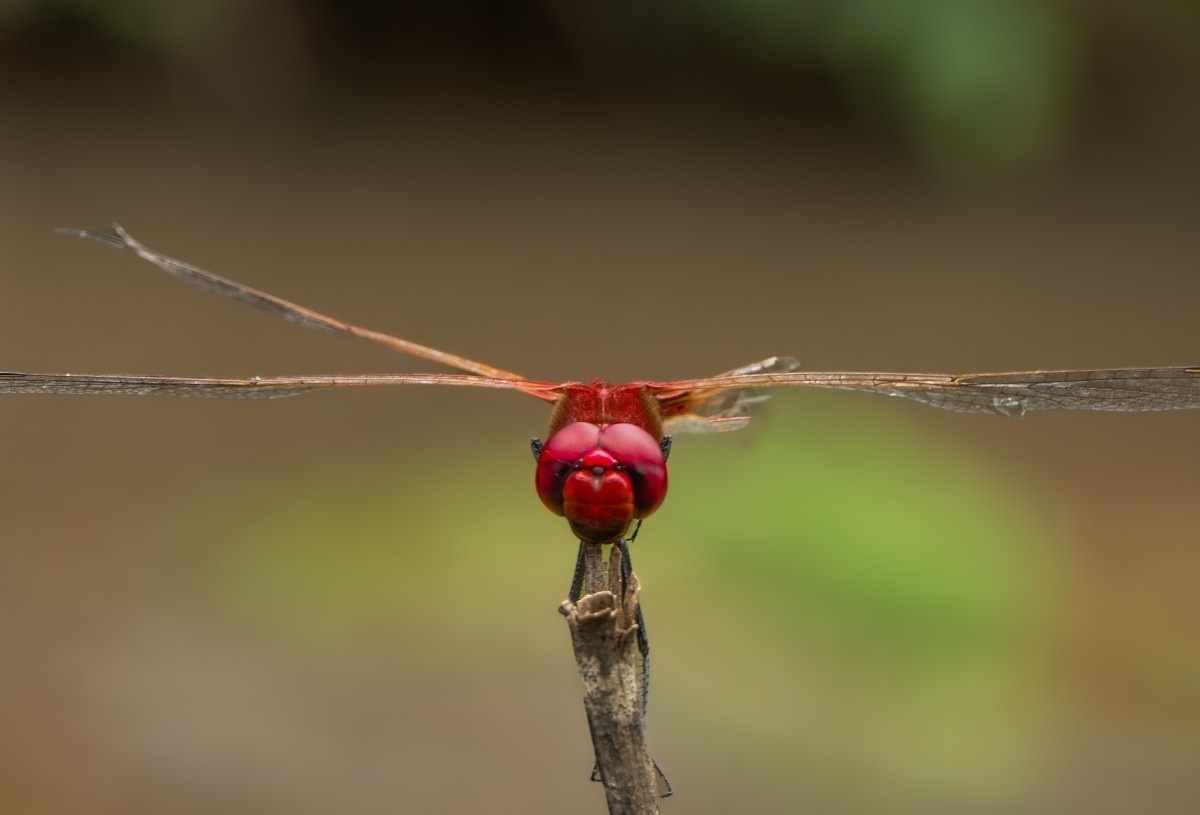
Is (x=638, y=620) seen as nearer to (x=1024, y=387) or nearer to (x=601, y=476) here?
(x=601, y=476)

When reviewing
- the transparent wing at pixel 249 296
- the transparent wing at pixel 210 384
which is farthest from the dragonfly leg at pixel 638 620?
the transparent wing at pixel 249 296

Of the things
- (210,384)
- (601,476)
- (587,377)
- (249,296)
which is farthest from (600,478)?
(587,377)

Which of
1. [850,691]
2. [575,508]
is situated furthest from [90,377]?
[850,691]

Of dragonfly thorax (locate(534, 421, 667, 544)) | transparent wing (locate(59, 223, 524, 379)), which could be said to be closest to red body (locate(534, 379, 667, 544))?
dragonfly thorax (locate(534, 421, 667, 544))

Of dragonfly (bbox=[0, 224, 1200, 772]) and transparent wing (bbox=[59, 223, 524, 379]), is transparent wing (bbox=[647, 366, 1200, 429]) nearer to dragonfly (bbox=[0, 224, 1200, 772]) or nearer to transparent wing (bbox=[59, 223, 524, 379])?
dragonfly (bbox=[0, 224, 1200, 772])

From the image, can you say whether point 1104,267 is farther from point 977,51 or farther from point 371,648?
point 371,648

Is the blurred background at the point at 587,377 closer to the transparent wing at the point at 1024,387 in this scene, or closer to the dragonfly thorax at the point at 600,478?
the transparent wing at the point at 1024,387
